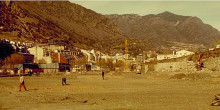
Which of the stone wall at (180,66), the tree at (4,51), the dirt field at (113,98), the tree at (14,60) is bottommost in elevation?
the dirt field at (113,98)

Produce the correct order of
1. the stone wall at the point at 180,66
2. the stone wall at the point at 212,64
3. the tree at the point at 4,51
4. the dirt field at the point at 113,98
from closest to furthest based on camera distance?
the dirt field at the point at 113,98, the stone wall at the point at 212,64, the stone wall at the point at 180,66, the tree at the point at 4,51

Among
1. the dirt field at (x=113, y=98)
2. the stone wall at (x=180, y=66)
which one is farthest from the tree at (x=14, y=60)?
the dirt field at (x=113, y=98)

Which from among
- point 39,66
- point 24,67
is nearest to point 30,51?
point 39,66

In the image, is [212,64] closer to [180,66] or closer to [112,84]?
[180,66]

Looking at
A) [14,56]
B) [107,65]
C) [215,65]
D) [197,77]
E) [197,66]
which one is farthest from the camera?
[107,65]

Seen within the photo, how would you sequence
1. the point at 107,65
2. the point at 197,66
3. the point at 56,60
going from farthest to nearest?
1. the point at 107,65
2. the point at 56,60
3. the point at 197,66

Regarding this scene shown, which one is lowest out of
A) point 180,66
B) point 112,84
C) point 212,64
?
point 112,84

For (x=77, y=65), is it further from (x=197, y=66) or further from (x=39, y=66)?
(x=197, y=66)

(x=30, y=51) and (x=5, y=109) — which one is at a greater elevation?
(x=30, y=51)

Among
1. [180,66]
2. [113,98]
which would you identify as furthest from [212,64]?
[113,98]

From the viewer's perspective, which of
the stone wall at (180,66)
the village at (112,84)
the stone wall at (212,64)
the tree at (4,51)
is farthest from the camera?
A: the tree at (4,51)

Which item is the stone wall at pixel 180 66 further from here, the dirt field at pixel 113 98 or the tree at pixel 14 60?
the tree at pixel 14 60
